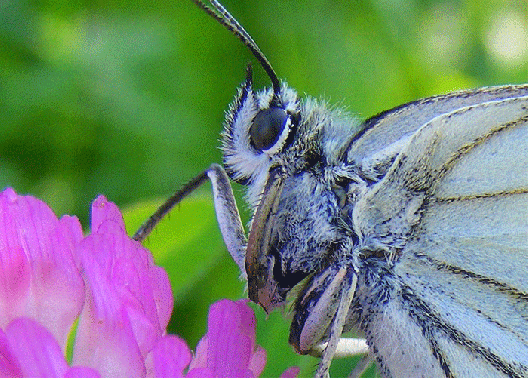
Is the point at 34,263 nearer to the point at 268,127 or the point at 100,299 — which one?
the point at 100,299

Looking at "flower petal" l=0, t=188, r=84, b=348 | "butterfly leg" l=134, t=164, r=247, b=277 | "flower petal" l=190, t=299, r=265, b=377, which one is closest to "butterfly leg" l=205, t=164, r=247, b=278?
"butterfly leg" l=134, t=164, r=247, b=277

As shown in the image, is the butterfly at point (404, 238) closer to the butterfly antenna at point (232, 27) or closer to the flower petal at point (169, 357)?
the butterfly antenna at point (232, 27)

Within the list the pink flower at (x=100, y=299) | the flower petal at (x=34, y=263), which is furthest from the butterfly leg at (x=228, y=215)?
the flower petal at (x=34, y=263)

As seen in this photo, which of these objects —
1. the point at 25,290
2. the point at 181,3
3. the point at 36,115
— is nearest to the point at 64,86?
the point at 36,115

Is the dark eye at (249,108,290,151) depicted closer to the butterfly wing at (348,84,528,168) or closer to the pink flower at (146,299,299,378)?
the butterfly wing at (348,84,528,168)

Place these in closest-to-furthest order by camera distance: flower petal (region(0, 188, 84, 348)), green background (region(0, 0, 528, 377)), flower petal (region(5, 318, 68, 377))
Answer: flower petal (region(5, 318, 68, 377)), flower petal (region(0, 188, 84, 348)), green background (region(0, 0, 528, 377))

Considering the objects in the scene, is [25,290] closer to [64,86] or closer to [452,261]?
[452,261]
